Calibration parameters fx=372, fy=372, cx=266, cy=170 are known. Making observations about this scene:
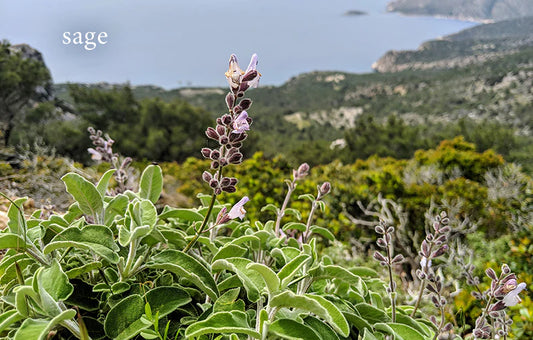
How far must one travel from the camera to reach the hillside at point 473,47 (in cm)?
9594

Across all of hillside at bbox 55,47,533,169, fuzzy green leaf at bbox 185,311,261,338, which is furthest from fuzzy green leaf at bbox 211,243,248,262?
hillside at bbox 55,47,533,169

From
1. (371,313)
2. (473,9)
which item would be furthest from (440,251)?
(473,9)

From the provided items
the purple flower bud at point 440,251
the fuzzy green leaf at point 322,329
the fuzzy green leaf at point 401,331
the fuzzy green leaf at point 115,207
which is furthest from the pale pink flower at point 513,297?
the fuzzy green leaf at point 115,207

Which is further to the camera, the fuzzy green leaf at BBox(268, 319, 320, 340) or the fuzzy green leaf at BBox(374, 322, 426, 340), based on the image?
the fuzzy green leaf at BBox(374, 322, 426, 340)

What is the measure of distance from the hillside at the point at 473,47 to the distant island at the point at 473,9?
1326 centimetres

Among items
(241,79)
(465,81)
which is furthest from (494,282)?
(465,81)

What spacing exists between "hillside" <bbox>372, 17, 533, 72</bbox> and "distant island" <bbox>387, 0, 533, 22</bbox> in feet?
43.5

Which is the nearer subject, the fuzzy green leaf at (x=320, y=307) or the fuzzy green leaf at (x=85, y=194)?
the fuzzy green leaf at (x=320, y=307)

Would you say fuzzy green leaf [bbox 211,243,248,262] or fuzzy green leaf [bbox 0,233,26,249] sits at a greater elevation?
fuzzy green leaf [bbox 0,233,26,249]

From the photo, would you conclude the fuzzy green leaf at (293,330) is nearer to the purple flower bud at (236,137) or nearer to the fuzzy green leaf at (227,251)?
the fuzzy green leaf at (227,251)

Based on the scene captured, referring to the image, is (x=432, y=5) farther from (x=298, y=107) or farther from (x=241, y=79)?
(x=241, y=79)

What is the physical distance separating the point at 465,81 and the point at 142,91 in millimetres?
63610

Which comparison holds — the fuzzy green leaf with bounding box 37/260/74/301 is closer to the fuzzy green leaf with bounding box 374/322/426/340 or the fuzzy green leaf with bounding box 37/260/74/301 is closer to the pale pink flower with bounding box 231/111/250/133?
the pale pink flower with bounding box 231/111/250/133

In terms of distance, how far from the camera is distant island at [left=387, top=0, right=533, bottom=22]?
11850 centimetres
